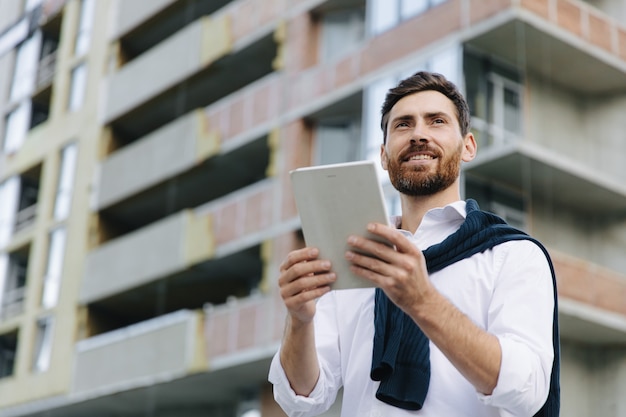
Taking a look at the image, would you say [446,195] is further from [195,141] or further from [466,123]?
[195,141]

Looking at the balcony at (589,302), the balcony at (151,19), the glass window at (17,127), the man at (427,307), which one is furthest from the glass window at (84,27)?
the man at (427,307)

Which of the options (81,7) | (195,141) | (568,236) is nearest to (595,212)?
(568,236)

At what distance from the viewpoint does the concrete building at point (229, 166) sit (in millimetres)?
19906

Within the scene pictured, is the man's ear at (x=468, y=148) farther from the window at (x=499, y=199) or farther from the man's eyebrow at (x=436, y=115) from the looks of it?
the window at (x=499, y=199)

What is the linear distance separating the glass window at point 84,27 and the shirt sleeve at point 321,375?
29321 mm

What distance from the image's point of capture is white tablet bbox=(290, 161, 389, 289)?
2947 mm

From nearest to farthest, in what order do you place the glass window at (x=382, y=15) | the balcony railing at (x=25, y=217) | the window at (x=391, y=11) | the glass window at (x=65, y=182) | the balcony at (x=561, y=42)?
1. the balcony at (x=561, y=42)
2. the window at (x=391, y=11)
3. the glass window at (x=382, y=15)
4. the glass window at (x=65, y=182)
5. the balcony railing at (x=25, y=217)

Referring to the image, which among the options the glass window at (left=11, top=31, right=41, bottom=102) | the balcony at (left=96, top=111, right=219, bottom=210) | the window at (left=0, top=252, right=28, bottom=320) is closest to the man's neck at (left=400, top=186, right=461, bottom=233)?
the balcony at (left=96, top=111, right=219, bottom=210)

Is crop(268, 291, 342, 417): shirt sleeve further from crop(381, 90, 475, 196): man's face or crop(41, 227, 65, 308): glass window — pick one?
crop(41, 227, 65, 308): glass window

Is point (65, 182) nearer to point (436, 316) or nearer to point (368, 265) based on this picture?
point (368, 265)

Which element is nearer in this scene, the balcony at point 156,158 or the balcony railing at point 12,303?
the balcony at point 156,158

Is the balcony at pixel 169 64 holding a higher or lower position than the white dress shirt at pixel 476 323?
higher

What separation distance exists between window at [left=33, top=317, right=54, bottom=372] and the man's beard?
2584 cm

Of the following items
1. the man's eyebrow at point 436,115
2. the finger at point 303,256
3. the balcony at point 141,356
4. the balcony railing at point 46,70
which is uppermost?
the balcony railing at point 46,70
